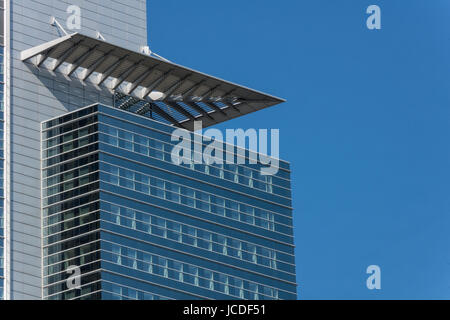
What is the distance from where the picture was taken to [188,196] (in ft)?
574

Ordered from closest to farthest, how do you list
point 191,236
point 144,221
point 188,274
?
1. point 144,221
2. point 188,274
3. point 191,236

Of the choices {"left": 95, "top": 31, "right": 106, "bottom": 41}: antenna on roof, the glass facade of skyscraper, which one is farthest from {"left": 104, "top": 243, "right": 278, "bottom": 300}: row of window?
{"left": 95, "top": 31, "right": 106, "bottom": 41}: antenna on roof

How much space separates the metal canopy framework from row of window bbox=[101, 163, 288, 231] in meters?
11.7

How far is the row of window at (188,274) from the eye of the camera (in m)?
164

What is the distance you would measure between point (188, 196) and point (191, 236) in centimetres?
491

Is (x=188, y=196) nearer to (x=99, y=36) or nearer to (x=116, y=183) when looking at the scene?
(x=116, y=183)

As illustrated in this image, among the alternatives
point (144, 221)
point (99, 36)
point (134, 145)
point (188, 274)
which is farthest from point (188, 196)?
point (99, 36)

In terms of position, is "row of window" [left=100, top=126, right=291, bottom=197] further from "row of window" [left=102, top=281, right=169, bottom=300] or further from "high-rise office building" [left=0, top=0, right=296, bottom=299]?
"row of window" [left=102, top=281, right=169, bottom=300]

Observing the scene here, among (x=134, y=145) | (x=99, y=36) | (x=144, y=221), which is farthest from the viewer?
(x=99, y=36)

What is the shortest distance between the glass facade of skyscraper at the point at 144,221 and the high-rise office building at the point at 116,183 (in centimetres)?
16

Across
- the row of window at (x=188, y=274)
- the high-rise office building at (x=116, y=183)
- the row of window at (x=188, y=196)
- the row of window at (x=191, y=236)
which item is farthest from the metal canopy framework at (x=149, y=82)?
the row of window at (x=188, y=274)

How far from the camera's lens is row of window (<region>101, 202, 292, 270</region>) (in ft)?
545

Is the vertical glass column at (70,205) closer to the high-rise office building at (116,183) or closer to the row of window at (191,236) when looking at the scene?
the high-rise office building at (116,183)

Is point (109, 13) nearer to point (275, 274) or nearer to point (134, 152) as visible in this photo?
point (134, 152)
